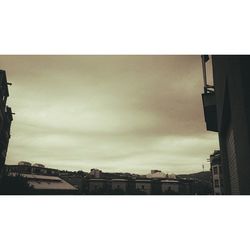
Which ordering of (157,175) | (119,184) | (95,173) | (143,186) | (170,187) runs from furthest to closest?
(157,175) < (143,186) < (119,184) < (95,173) < (170,187)

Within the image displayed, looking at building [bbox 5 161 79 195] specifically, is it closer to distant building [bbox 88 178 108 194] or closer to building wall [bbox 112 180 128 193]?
distant building [bbox 88 178 108 194]

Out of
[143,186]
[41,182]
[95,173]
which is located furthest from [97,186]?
[41,182]

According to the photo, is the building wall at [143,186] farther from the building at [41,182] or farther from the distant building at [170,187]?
the building at [41,182]

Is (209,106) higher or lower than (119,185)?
lower

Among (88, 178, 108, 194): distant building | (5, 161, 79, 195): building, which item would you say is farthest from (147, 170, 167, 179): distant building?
(5, 161, 79, 195): building

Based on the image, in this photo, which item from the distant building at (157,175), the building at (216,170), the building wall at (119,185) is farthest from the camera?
the distant building at (157,175)

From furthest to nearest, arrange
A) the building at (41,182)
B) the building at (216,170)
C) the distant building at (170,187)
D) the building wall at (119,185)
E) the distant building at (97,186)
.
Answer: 1. the building wall at (119,185)
2. the distant building at (170,187)
3. the distant building at (97,186)
4. the building at (216,170)
5. the building at (41,182)

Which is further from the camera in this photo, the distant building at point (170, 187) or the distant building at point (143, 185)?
the distant building at point (143, 185)

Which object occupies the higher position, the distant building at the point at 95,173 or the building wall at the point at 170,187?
the distant building at the point at 95,173

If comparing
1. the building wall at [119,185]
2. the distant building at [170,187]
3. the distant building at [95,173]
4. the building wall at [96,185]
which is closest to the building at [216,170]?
the distant building at [170,187]

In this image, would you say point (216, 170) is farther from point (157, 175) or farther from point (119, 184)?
point (119, 184)

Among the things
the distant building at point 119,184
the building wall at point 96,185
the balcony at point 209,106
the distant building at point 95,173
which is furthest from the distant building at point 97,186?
the balcony at point 209,106
